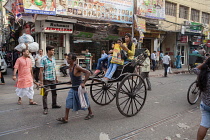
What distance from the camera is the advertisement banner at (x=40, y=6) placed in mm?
10141

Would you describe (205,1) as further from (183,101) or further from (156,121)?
(156,121)

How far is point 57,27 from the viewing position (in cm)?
1177

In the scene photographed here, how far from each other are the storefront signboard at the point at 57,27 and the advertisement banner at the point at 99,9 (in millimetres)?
755

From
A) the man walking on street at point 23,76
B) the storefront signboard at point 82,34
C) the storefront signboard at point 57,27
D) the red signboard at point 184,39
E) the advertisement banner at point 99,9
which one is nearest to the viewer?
the man walking on street at point 23,76

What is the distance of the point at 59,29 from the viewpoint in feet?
39.0

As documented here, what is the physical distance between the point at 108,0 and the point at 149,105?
9.79 m

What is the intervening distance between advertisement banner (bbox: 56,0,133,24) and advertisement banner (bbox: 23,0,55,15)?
1.35 ft

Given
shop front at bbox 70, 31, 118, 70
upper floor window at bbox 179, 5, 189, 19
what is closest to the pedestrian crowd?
shop front at bbox 70, 31, 118, 70

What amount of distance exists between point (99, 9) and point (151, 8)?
534 cm

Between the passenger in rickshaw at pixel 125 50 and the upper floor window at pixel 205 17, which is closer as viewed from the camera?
the passenger in rickshaw at pixel 125 50

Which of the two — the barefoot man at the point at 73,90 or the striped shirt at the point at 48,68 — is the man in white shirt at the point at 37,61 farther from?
the barefoot man at the point at 73,90

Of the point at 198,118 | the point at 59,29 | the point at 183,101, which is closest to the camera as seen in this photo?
the point at 198,118

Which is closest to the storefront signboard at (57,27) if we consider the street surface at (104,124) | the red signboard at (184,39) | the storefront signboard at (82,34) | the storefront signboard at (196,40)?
the storefront signboard at (82,34)

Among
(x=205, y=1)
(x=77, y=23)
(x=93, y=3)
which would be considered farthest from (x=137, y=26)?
(x=205, y=1)
